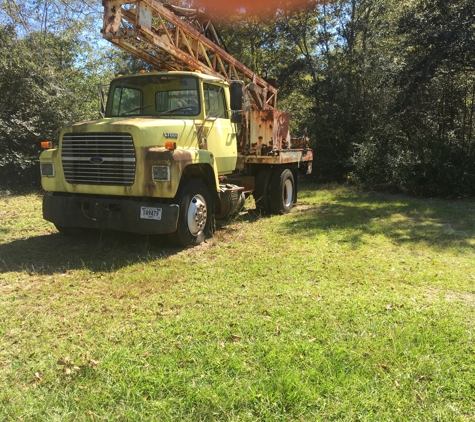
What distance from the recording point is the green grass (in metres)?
2.53

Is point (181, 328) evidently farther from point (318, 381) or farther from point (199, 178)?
point (199, 178)

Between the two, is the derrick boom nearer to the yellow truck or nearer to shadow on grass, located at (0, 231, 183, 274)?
the yellow truck

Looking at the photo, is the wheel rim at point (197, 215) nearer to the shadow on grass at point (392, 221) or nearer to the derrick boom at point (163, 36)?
the shadow on grass at point (392, 221)

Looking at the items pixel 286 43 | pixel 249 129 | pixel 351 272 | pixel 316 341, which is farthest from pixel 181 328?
pixel 286 43

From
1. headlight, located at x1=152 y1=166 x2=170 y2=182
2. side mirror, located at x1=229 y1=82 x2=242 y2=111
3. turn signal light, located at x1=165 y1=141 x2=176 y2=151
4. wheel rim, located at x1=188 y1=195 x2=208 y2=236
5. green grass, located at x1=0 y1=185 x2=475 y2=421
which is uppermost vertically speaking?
side mirror, located at x1=229 y1=82 x2=242 y2=111

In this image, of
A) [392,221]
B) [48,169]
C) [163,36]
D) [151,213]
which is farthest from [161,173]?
[392,221]

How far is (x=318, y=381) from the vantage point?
272cm

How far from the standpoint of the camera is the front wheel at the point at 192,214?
566 centimetres

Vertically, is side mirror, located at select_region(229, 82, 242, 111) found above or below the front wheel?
above

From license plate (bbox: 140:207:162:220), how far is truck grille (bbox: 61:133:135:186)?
0.41 metres

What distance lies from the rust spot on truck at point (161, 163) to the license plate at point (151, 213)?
0.59ft

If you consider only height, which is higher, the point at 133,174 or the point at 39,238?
the point at 133,174

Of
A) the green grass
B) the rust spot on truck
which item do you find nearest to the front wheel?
the green grass

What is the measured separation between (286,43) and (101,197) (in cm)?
1440
